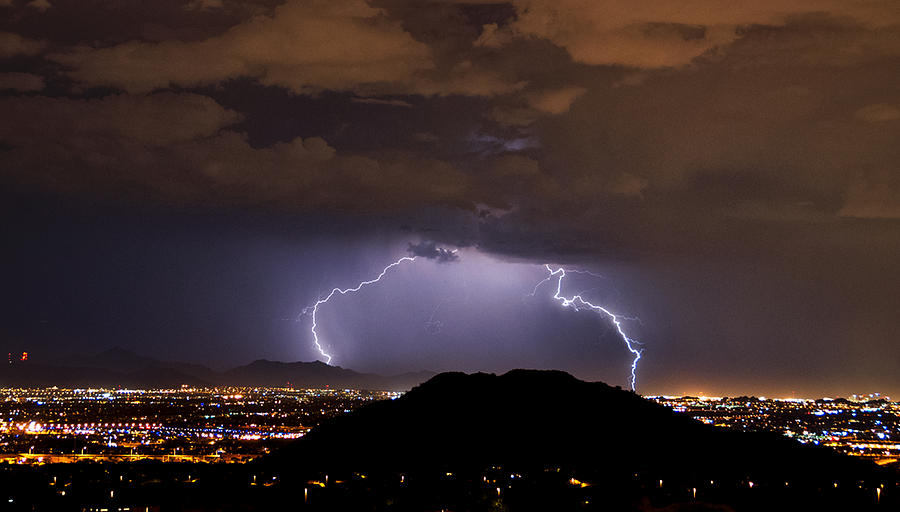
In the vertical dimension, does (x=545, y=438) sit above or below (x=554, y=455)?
above

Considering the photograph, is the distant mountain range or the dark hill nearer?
the distant mountain range

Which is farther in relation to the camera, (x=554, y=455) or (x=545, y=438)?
(x=545, y=438)

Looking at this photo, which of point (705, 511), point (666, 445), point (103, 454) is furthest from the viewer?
point (103, 454)

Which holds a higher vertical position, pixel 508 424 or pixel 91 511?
pixel 508 424

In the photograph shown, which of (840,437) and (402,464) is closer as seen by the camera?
(402,464)

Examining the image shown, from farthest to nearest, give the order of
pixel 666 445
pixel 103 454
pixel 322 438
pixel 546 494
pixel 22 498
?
pixel 103 454, pixel 322 438, pixel 666 445, pixel 22 498, pixel 546 494

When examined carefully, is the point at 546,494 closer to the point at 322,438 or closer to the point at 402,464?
the point at 402,464

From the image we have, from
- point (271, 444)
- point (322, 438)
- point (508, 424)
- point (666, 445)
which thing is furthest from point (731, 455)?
point (271, 444)

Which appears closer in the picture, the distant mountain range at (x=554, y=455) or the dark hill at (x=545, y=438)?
the distant mountain range at (x=554, y=455)
